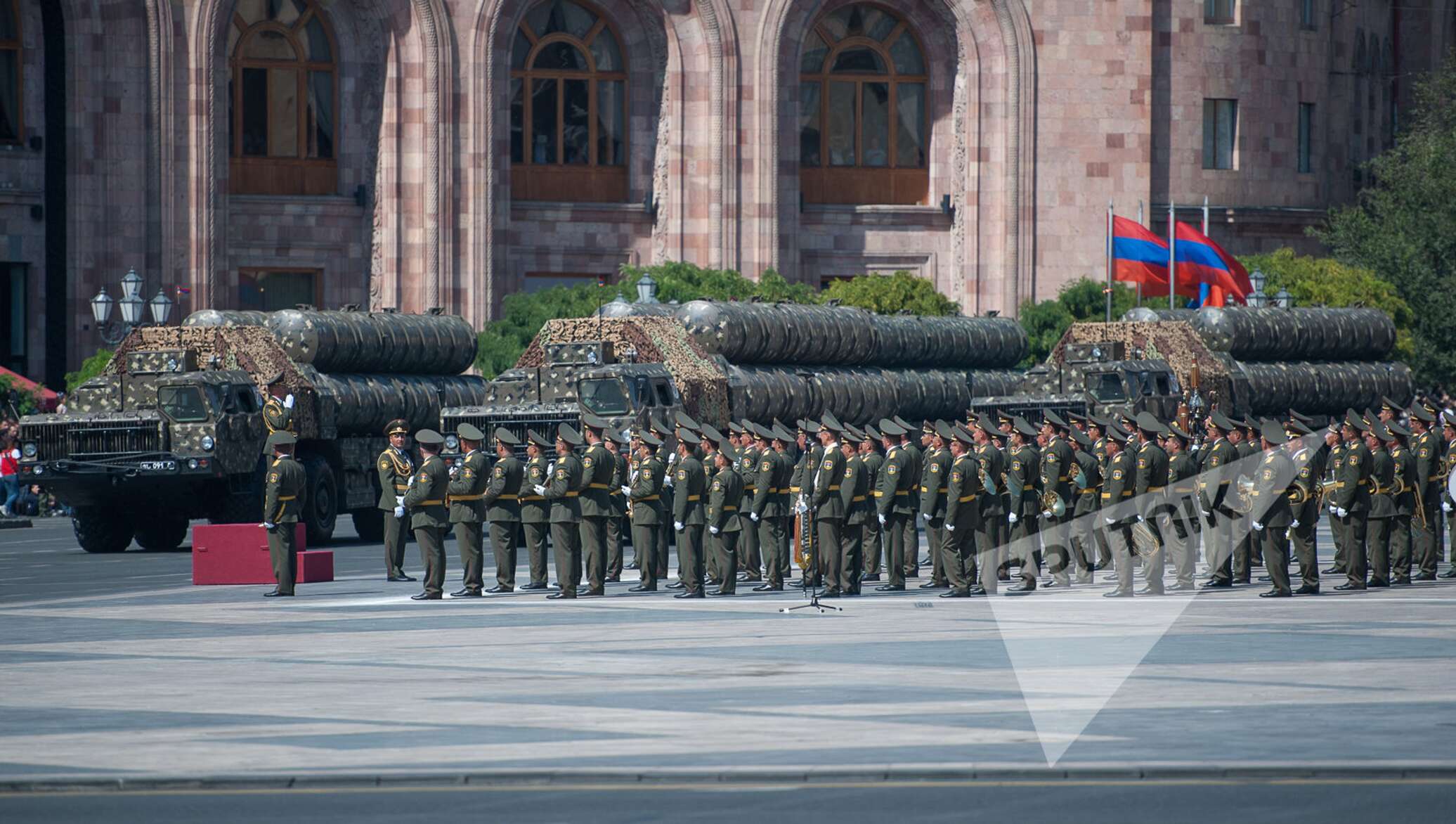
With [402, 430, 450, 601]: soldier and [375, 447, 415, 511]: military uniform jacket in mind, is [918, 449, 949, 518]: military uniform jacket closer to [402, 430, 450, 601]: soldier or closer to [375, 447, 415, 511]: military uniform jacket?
[402, 430, 450, 601]: soldier

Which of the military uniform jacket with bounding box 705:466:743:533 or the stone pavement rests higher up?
the military uniform jacket with bounding box 705:466:743:533

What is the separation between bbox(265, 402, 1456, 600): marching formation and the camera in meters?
23.4

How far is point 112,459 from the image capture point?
30016 mm

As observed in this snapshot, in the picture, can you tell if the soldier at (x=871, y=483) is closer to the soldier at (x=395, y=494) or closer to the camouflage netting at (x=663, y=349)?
the soldier at (x=395, y=494)

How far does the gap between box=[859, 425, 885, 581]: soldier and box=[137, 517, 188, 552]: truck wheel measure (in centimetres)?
1045

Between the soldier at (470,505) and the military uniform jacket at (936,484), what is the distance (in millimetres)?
4193

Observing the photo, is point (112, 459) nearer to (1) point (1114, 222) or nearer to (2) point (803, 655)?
(2) point (803, 655)

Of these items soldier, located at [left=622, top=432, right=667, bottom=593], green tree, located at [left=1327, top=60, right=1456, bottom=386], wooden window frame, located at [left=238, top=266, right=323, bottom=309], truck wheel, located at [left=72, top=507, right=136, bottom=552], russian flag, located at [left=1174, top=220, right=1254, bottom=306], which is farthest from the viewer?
green tree, located at [left=1327, top=60, right=1456, bottom=386]

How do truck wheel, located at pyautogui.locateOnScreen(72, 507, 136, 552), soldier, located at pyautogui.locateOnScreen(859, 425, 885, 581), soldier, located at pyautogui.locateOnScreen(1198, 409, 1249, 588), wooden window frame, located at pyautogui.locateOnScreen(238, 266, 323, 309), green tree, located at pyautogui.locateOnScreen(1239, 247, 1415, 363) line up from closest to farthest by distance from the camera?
soldier, located at pyautogui.locateOnScreen(859, 425, 885, 581) → soldier, located at pyautogui.locateOnScreen(1198, 409, 1249, 588) → truck wheel, located at pyautogui.locateOnScreen(72, 507, 136, 552) → wooden window frame, located at pyautogui.locateOnScreen(238, 266, 323, 309) → green tree, located at pyautogui.locateOnScreen(1239, 247, 1415, 363)

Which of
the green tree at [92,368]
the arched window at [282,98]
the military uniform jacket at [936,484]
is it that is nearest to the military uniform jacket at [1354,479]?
the military uniform jacket at [936,484]

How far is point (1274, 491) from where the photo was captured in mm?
23250

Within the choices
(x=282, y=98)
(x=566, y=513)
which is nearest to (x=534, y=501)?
(x=566, y=513)

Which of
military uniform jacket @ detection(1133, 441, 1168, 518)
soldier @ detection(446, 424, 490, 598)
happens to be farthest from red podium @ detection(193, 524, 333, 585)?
military uniform jacket @ detection(1133, 441, 1168, 518)

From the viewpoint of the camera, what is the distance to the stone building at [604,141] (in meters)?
47.9
